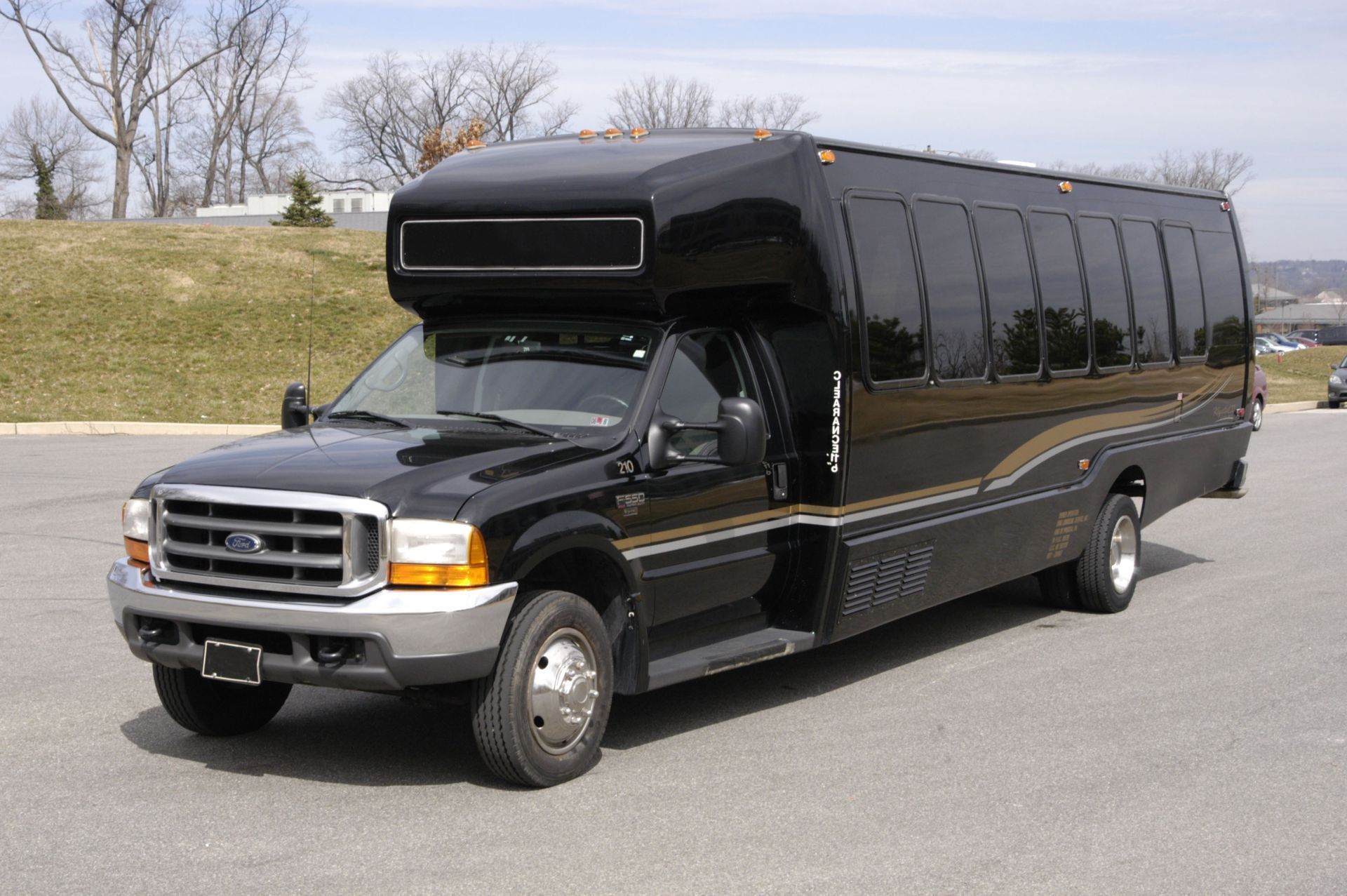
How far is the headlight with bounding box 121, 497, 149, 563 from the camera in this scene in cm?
623

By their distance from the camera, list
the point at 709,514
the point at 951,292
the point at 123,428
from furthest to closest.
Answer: the point at 123,428, the point at 951,292, the point at 709,514

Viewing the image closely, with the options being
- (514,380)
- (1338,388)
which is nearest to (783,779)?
(514,380)

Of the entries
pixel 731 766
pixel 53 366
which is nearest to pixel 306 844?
pixel 731 766

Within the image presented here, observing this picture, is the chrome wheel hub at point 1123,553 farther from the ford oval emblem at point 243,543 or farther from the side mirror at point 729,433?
A: the ford oval emblem at point 243,543

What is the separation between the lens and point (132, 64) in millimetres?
64750

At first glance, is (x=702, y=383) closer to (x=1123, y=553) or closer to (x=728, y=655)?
(x=728, y=655)

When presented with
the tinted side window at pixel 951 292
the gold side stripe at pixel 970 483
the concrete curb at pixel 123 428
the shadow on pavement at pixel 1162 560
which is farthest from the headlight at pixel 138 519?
the concrete curb at pixel 123 428

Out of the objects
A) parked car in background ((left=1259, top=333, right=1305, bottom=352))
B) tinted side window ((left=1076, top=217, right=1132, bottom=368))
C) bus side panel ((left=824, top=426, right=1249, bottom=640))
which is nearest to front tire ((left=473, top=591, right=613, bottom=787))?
bus side panel ((left=824, top=426, right=1249, bottom=640))

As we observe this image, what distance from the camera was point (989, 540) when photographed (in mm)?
8969

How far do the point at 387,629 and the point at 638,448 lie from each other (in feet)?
5.00

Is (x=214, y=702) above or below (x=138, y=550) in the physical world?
below

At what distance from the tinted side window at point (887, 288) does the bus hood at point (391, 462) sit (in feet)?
6.65

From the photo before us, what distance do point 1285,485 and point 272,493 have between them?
50.9ft

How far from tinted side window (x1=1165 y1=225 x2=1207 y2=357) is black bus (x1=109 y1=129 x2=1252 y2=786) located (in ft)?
4.76
